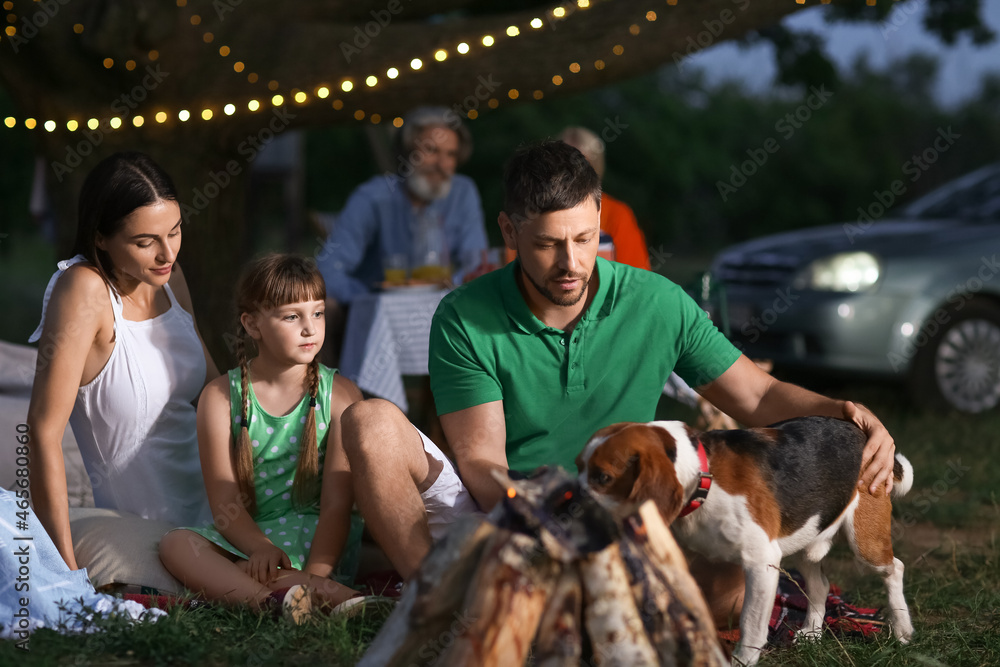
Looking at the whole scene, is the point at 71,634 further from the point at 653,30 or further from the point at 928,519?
the point at 653,30

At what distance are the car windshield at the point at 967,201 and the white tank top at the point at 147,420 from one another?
20.0 ft

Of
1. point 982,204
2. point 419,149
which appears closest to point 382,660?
point 419,149

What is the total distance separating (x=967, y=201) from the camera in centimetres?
765

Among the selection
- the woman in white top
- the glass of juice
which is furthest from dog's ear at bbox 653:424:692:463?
the glass of juice

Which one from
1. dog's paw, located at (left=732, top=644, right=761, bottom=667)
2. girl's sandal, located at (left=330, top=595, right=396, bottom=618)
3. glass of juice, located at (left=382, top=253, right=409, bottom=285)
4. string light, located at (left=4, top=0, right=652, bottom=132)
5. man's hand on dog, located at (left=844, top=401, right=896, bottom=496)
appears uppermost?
string light, located at (left=4, top=0, right=652, bottom=132)

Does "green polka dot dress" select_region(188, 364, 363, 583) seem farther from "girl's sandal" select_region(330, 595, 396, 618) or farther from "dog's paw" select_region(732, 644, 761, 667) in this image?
"dog's paw" select_region(732, 644, 761, 667)

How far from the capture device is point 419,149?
225 inches

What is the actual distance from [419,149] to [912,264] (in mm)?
3448

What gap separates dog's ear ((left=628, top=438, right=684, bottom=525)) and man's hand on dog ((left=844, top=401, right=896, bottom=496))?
74 centimetres

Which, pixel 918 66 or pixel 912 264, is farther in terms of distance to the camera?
pixel 918 66

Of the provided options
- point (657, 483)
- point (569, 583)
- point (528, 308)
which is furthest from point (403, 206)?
point (569, 583)

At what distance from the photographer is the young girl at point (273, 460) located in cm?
309

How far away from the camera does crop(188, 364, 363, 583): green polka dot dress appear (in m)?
3.23

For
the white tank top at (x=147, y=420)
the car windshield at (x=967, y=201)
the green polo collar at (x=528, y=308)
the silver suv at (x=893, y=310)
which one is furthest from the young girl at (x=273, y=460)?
the car windshield at (x=967, y=201)
